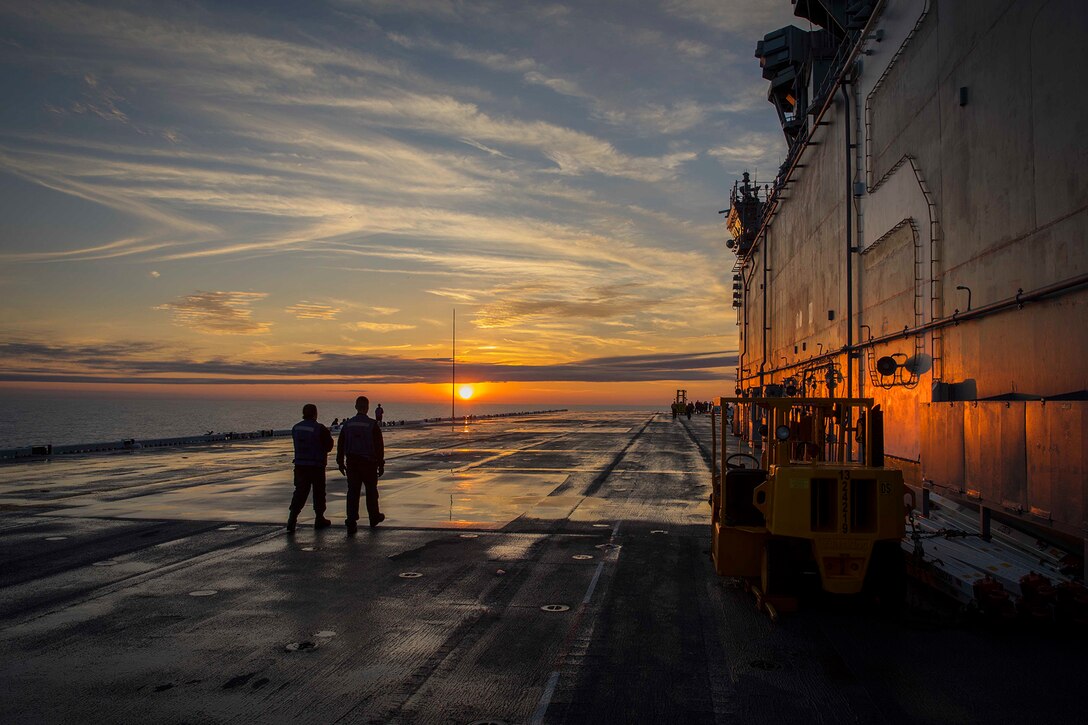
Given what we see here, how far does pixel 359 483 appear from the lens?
42.6ft

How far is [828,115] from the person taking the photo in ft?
79.7

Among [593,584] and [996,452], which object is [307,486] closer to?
[593,584]

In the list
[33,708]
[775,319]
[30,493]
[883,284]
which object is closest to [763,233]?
[775,319]

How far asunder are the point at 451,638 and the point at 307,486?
652 centimetres

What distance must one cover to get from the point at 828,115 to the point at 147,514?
22.7 metres

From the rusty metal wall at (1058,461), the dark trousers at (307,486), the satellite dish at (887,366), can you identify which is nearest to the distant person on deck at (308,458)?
the dark trousers at (307,486)

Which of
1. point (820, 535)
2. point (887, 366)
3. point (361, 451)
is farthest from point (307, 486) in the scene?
point (887, 366)

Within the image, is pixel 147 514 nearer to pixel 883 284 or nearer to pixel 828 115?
pixel 883 284

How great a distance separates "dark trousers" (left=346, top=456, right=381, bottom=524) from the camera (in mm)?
12641

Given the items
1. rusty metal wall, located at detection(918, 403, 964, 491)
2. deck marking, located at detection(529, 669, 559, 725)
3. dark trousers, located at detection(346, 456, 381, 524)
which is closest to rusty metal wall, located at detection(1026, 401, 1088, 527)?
rusty metal wall, located at detection(918, 403, 964, 491)

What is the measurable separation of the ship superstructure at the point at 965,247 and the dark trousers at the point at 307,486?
7586mm

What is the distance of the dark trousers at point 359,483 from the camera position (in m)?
12.6

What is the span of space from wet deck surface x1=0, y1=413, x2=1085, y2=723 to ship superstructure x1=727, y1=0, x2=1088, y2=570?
2700mm

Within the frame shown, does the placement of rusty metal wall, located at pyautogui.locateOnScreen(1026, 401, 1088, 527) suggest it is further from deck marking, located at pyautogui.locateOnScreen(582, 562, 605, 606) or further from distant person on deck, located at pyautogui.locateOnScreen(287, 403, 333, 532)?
distant person on deck, located at pyautogui.locateOnScreen(287, 403, 333, 532)
